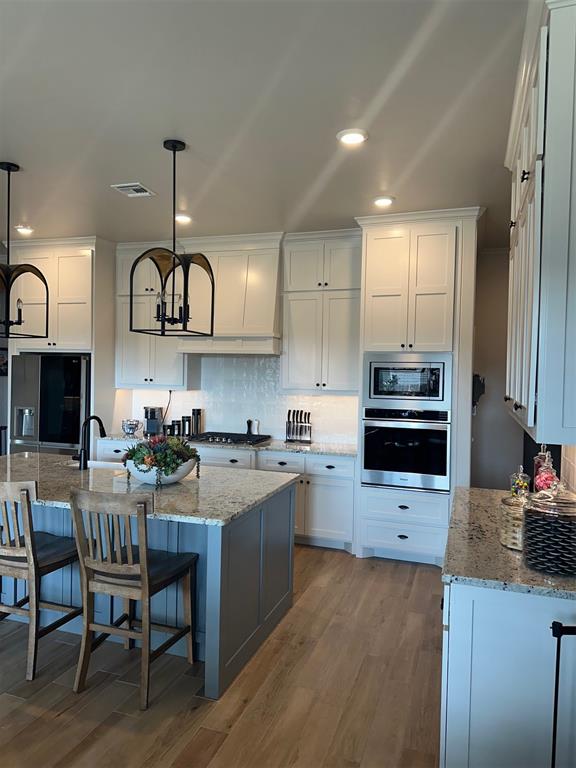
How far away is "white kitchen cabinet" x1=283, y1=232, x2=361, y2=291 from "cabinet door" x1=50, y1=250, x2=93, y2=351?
79.8 inches

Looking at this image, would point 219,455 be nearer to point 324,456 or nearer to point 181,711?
point 324,456

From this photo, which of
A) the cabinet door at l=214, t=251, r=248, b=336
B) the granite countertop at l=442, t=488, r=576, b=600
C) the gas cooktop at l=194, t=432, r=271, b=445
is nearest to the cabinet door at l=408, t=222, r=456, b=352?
the cabinet door at l=214, t=251, r=248, b=336

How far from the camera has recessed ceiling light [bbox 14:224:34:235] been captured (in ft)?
15.5

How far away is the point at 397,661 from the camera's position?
9.14ft

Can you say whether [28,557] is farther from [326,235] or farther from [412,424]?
[326,235]

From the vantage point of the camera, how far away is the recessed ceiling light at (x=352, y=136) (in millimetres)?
2705

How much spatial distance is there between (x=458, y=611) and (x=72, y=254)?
4917 mm

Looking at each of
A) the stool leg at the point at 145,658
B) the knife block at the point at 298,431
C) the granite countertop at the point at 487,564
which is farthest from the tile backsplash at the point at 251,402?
the stool leg at the point at 145,658

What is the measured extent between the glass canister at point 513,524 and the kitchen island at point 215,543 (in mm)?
1160

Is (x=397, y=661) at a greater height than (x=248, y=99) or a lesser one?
lesser

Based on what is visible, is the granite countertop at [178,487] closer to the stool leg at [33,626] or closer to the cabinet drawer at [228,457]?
the stool leg at [33,626]

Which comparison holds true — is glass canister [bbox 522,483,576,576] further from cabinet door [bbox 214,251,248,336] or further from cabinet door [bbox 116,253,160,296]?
cabinet door [bbox 116,253,160,296]

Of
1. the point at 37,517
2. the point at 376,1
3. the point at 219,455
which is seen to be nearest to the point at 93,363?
the point at 219,455

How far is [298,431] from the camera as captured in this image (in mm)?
5145
